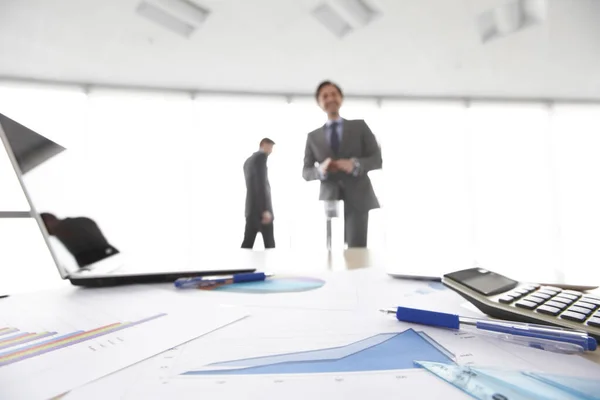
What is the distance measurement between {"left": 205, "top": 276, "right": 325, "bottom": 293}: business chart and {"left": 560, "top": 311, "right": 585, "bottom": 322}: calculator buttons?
1.09ft

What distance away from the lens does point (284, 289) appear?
0.55 meters

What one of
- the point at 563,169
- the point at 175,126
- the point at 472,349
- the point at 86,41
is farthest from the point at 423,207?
the point at 472,349

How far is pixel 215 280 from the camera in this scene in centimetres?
60

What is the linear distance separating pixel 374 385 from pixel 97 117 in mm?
5134

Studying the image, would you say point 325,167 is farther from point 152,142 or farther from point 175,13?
point 152,142

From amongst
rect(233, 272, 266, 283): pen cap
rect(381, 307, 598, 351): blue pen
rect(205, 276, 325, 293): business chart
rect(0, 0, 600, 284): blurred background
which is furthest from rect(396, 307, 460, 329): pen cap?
rect(0, 0, 600, 284): blurred background

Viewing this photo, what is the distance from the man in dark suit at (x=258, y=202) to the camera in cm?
288

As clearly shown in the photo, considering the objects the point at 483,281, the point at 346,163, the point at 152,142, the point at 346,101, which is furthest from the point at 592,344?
the point at 346,101

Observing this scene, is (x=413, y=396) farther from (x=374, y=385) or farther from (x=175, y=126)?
(x=175, y=126)

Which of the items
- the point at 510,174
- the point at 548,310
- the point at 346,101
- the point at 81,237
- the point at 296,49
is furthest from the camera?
the point at 510,174

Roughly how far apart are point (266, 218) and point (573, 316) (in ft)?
8.64

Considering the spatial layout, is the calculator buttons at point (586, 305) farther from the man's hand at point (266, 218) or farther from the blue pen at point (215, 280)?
the man's hand at point (266, 218)

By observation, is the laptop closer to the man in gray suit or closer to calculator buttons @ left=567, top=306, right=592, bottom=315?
calculator buttons @ left=567, top=306, right=592, bottom=315

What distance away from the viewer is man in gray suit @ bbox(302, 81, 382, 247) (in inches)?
55.0
